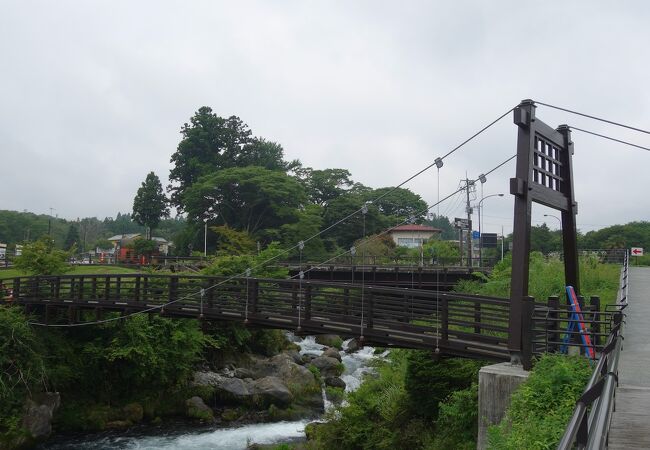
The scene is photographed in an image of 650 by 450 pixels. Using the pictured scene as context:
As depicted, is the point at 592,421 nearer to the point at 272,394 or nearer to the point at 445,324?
the point at 445,324

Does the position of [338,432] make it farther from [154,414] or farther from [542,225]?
[542,225]

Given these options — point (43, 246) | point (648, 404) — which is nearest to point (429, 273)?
point (43, 246)

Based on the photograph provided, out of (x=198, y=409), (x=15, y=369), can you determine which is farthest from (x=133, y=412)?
(x=15, y=369)

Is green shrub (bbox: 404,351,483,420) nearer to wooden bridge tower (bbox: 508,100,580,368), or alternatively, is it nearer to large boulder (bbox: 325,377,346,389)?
wooden bridge tower (bbox: 508,100,580,368)

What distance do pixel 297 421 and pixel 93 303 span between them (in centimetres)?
801

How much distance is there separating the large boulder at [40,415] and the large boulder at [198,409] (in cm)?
436

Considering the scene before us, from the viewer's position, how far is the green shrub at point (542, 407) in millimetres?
5941

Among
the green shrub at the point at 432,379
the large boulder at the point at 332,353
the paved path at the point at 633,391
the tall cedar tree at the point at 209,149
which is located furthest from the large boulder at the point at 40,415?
the tall cedar tree at the point at 209,149

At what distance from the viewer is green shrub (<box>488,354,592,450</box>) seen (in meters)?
5.94

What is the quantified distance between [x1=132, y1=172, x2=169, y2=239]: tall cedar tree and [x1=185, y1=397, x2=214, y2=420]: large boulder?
51.3m

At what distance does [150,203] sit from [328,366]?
160 ft

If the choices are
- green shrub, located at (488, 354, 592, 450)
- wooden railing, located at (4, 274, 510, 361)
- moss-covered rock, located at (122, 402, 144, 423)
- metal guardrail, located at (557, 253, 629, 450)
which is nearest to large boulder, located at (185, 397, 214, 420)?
moss-covered rock, located at (122, 402, 144, 423)

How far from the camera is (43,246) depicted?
2567cm

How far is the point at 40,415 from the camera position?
17859mm
